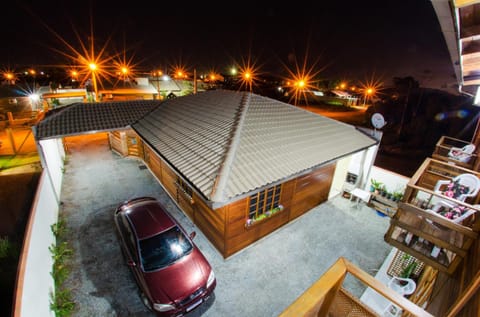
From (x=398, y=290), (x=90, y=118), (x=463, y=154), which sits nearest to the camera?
(x=398, y=290)

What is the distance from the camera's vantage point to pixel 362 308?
11.8ft

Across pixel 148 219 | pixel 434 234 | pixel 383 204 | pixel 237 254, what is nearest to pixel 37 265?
pixel 148 219

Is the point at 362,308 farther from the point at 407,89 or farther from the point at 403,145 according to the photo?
the point at 407,89

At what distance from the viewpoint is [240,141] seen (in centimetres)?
734

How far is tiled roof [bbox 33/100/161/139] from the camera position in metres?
9.97

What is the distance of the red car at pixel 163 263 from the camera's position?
5.32m

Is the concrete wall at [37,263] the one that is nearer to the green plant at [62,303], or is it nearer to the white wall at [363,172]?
the green plant at [62,303]

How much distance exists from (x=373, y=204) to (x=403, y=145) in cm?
1803

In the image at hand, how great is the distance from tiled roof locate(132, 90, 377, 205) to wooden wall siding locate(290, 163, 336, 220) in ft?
3.69

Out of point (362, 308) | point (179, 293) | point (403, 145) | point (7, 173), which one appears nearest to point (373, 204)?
point (362, 308)

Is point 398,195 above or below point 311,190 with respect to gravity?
below

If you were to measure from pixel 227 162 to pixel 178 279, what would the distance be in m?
3.37

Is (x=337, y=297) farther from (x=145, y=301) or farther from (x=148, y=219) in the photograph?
(x=148, y=219)

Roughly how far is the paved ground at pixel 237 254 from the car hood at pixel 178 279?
33.1 inches
